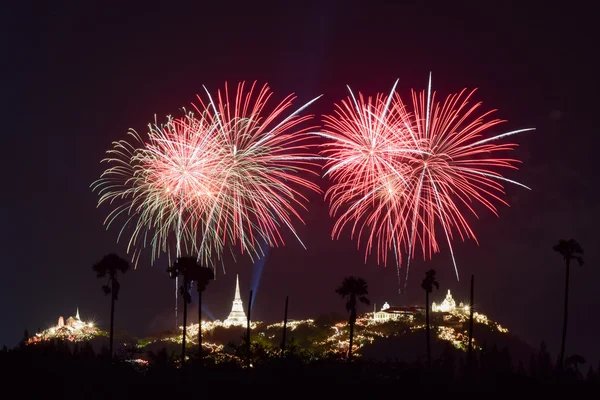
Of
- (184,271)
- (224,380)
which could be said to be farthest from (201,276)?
(224,380)

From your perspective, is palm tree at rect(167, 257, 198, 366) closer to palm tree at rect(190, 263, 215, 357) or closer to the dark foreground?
palm tree at rect(190, 263, 215, 357)

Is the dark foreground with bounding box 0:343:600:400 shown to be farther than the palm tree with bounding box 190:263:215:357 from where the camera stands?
No

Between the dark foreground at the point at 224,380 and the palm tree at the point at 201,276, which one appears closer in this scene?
the dark foreground at the point at 224,380

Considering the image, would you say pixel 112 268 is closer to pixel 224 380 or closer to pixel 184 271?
pixel 184 271

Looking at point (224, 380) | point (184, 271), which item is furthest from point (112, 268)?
point (224, 380)

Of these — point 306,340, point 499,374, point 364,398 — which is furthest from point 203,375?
point 306,340

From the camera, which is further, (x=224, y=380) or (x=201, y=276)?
(x=201, y=276)

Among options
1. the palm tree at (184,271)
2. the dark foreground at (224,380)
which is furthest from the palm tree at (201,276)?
the dark foreground at (224,380)

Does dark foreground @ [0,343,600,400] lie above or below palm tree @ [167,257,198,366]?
below

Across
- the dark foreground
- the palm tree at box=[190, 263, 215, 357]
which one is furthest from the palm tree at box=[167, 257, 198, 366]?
the dark foreground

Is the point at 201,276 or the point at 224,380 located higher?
the point at 201,276

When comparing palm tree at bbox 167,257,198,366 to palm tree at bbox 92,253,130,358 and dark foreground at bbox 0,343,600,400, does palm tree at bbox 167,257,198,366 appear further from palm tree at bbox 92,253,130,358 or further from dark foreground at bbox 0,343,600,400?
dark foreground at bbox 0,343,600,400

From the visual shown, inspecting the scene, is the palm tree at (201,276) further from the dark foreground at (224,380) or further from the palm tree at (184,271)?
the dark foreground at (224,380)
